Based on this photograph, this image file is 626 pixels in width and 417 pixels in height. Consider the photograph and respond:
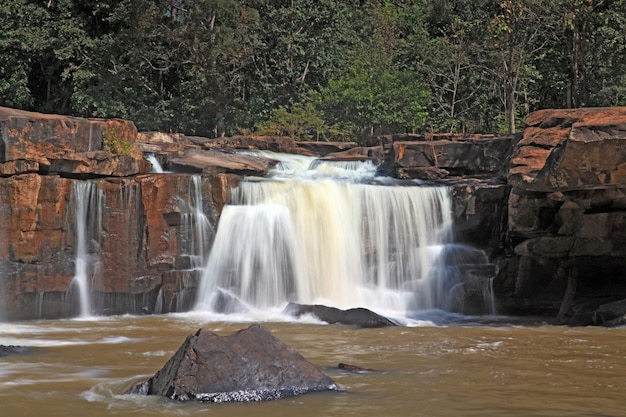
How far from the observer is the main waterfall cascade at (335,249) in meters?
16.9

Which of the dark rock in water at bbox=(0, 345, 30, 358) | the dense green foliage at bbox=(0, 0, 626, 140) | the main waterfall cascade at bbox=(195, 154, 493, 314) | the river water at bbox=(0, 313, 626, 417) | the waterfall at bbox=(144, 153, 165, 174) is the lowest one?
the river water at bbox=(0, 313, 626, 417)

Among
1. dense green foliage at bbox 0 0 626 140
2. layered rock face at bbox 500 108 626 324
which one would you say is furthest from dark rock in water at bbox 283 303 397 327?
dense green foliage at bbox 0 0 626 140

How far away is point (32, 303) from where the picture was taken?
622 inches

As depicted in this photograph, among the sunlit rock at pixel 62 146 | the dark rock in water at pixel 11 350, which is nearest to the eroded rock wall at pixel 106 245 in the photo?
the sunlit rock at pixel 62 146

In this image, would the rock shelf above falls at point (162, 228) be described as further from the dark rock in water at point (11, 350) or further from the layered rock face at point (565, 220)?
the dark rock in water at point (11, 350)

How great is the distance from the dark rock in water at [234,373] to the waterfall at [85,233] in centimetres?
883

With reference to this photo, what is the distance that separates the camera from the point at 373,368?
9391 millimetres

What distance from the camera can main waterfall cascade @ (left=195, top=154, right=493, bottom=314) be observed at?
664 inches

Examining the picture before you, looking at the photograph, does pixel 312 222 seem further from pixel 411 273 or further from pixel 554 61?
pixel 554 61

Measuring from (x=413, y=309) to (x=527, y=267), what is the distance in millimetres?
2401

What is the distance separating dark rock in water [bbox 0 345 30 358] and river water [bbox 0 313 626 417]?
185mm

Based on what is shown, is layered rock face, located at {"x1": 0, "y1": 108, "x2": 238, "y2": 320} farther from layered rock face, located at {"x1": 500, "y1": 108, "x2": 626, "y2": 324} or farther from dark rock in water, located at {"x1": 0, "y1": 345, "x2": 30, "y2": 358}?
layered rock face, located at {"x1": 500, "y1": 108, "x2": 626, "y2": 324}

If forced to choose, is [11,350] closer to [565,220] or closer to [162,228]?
[162,228]

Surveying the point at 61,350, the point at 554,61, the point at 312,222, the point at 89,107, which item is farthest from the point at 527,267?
the point at 89,107
